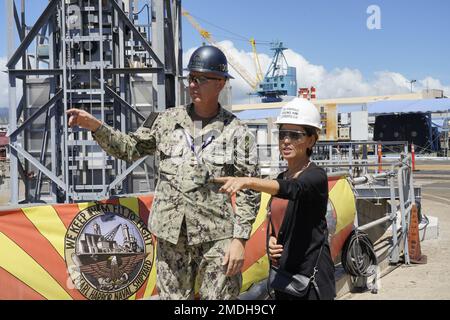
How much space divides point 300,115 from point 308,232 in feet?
1.97

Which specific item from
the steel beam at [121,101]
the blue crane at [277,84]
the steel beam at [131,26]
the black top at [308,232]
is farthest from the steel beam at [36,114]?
the blue crane at [277,84]

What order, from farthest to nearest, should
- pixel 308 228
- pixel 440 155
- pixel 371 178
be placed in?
1. pixel 440 155
2. pixel 371 178
3. pixel 308 228

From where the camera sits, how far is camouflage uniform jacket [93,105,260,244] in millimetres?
2928

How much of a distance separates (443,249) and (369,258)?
2.98 meters

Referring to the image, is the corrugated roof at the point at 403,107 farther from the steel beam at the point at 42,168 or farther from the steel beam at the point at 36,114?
the steel beam at the point at 42,168

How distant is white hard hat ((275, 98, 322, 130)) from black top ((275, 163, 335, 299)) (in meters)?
0.22

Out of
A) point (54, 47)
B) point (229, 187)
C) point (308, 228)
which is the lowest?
point (308, 228)

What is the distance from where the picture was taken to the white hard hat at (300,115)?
2721mm

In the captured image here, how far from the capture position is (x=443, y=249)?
852 cm

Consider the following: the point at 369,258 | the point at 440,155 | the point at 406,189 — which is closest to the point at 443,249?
the point at 406,189
